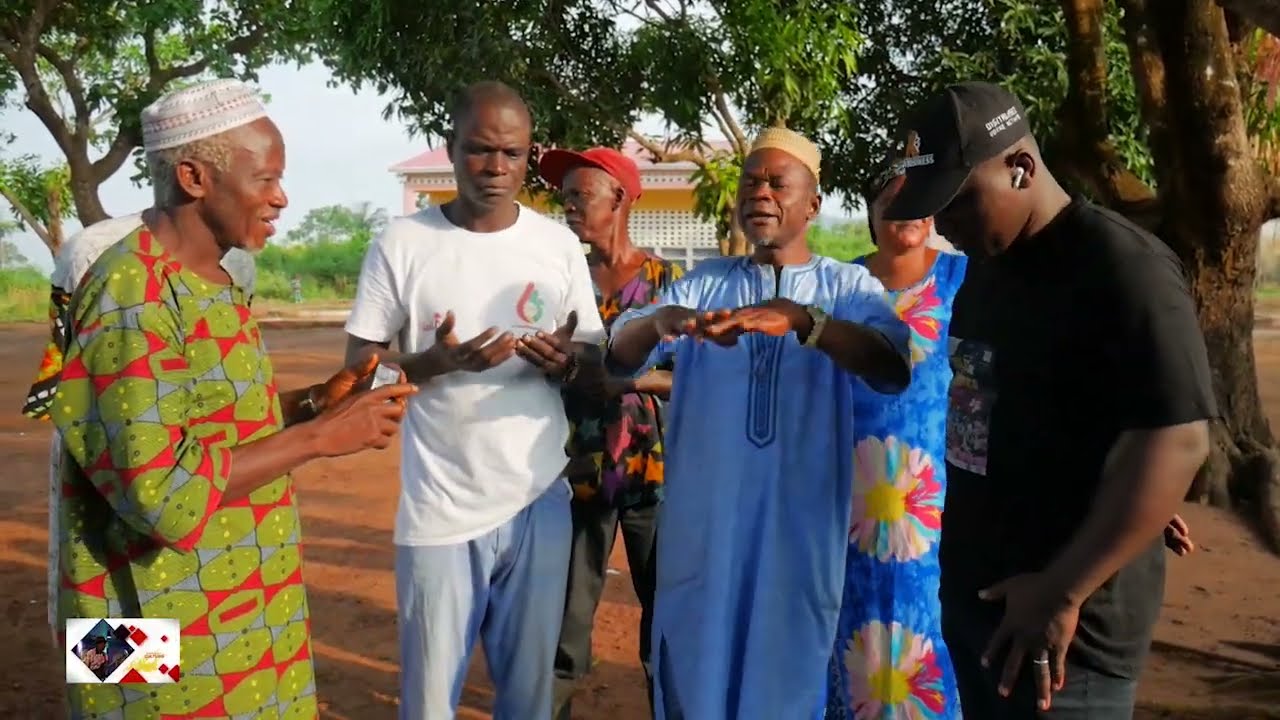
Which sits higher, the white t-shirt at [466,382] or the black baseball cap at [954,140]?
the black baseball cap at [954,140]

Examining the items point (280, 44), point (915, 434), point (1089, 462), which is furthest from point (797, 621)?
point (280, 44)

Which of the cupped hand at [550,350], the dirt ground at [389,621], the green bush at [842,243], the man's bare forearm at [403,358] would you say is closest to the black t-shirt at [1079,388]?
the cupped hand at [550,350]

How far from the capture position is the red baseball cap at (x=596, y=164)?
3.66 metres

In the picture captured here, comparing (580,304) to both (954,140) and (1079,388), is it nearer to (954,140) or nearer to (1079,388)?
(954,140)

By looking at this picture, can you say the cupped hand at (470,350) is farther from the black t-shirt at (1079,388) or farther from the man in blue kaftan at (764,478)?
the black t-shirt at (1079,388)

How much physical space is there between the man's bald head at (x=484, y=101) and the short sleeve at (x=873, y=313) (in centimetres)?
98

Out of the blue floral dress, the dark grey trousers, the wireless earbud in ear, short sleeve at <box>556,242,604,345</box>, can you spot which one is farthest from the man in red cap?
the wireless earbud in ear

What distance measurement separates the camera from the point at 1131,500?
1549mm

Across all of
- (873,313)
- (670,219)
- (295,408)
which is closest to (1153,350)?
(873,313)

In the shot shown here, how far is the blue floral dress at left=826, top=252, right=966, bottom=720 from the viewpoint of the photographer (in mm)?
2775

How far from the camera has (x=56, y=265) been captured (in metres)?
3.28

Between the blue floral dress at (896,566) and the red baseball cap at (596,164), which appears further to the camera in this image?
the red baseball cap at (596,164)

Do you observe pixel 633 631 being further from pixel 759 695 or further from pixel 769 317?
pixel 769 317

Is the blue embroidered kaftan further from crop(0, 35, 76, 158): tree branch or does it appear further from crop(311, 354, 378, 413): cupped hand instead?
crop(0, 35, 76, 158): tree branch
